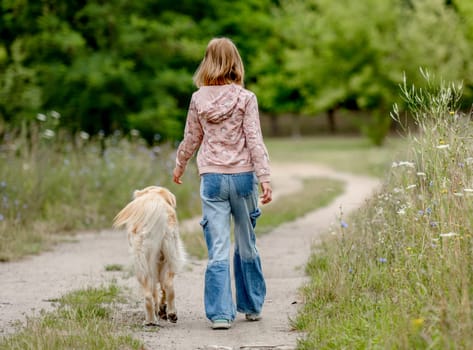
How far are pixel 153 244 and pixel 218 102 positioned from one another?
114 cm

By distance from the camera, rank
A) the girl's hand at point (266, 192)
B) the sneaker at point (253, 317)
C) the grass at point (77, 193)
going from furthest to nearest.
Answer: the grass at point (77, 193) → the sneaker at point (253, 317) → the girl's hand at point (266, 192)

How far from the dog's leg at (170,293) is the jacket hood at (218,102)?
1212 millimetres

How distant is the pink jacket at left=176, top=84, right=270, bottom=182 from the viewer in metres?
6.19

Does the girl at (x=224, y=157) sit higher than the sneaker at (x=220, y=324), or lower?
higher

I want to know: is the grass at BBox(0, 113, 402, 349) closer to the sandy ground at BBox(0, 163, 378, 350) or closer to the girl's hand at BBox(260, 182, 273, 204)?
the sandy ground at BBox(0, 163, 378, 350)

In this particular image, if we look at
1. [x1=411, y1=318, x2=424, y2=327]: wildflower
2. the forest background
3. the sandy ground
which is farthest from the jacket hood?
the forest background

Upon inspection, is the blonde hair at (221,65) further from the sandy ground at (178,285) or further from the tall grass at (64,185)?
the tall grass at (64,185)

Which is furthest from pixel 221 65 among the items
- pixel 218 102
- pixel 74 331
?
pixel 74 331

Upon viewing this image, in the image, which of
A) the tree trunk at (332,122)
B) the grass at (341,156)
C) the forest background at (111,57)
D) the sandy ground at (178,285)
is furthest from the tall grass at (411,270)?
the tree trunk at (332,122)

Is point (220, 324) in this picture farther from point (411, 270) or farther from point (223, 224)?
point (411, 270)

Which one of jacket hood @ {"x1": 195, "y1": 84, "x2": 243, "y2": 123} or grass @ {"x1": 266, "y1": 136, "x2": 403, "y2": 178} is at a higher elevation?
jacket hood @ {"x1": 195, "y1": 84, "x2": 243, "y2": 123}

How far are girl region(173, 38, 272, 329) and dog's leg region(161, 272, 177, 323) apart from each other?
1.02ft

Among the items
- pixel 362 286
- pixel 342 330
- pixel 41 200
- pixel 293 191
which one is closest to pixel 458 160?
pixel 362 286

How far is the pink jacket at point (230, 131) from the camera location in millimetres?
6191
